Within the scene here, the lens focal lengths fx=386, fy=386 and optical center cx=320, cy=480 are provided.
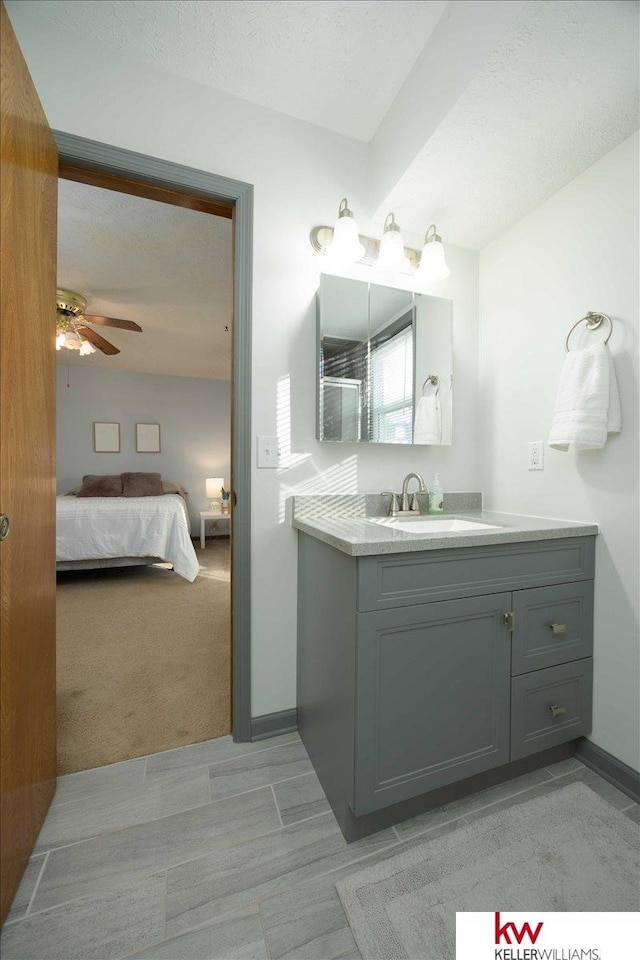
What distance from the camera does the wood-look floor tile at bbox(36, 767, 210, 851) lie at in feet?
3.84

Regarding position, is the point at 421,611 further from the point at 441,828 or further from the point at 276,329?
the point at 276,329

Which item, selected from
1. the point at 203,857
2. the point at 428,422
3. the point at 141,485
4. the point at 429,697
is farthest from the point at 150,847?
the point at 141,485

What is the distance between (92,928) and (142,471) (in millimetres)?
5403

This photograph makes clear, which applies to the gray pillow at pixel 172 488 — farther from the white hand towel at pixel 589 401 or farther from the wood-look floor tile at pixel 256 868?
the white hand towel at pixel 589 401

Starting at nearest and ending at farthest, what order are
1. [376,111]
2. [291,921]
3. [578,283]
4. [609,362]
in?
[291,921] → [609,362] → [578,283] → [376,111]

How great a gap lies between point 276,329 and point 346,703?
4.56ft

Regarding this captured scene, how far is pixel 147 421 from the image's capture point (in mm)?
5781

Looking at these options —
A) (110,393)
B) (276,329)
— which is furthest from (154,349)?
(276,329)

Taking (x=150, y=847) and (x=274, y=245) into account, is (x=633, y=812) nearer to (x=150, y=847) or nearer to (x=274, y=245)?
(x=150, y=847)

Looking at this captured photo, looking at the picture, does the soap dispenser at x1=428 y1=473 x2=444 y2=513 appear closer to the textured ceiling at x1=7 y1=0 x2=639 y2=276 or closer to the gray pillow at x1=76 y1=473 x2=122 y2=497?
the textured ceiling at x1=7 y1=0 x2=639 y2=276

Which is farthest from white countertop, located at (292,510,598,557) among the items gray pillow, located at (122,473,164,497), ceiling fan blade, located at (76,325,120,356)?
gray pillow, located at (122,473,164,497)

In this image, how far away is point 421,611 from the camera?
3.76 ft

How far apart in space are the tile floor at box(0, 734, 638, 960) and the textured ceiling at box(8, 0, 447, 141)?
8.52ft

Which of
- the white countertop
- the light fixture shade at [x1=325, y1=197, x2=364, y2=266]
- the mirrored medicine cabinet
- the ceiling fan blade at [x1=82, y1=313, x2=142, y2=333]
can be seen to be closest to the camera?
the white countertop
